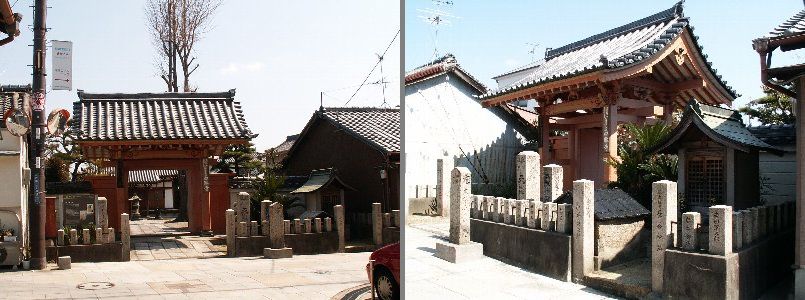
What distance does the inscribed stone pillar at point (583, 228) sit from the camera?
2.04 meters

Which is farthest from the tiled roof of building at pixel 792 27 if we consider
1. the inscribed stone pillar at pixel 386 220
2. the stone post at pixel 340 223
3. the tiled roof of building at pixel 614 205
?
the stone post at pixel 340 223

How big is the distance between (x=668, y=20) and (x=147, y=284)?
A: 6.43 meters

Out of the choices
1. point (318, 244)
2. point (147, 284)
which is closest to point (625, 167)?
point (147, 284)

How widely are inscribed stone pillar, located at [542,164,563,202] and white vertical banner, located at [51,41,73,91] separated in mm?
7507

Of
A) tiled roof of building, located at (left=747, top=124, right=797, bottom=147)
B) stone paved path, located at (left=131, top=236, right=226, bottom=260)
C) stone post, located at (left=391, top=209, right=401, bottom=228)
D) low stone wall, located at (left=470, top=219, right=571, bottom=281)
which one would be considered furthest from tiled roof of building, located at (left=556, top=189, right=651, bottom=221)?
stone paved path, located at (left=131, top=236, right=226, bottom=260)

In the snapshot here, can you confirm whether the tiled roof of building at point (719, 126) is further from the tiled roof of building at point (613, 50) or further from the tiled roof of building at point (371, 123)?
the tiled roof of building at point (371, 123)

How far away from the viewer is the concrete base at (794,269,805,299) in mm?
1800

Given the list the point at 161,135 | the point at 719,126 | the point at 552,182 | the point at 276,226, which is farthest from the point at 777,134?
the point at 161,135

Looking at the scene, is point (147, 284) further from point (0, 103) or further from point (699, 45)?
point (699, 45)

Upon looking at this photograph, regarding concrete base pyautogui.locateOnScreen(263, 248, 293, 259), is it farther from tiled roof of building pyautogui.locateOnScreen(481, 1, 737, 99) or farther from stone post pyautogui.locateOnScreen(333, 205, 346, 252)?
tiled roof of building pyautogui.locateOnScreen(481, 1, 737, 99)

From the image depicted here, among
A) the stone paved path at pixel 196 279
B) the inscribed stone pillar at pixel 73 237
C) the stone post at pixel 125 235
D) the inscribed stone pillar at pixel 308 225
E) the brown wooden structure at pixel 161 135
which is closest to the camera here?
the stone paved path at pixel 196 279

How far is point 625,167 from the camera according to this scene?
7.27 ft

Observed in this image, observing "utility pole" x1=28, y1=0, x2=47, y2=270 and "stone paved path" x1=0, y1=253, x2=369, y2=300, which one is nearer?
"stone paved path" x1=0, y1=253, x2=369, y2=300

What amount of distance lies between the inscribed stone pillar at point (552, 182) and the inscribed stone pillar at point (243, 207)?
24.2 feet
